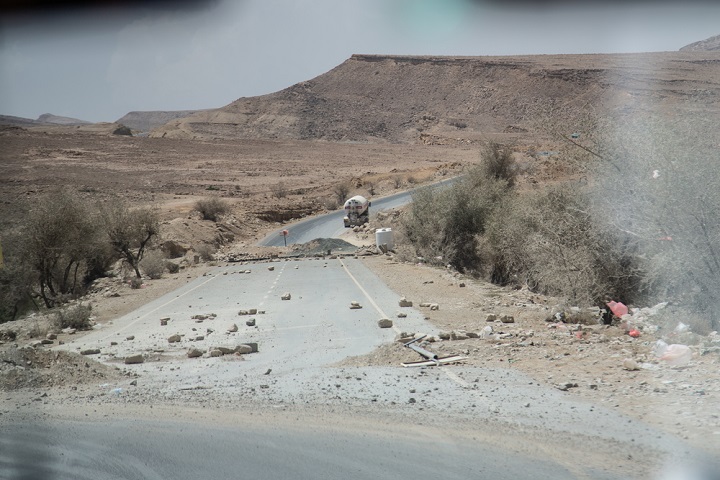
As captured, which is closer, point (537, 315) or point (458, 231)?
point (537, 315)

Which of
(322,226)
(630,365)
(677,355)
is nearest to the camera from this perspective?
(630,365)

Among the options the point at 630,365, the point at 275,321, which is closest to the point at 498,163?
the point at 275,321

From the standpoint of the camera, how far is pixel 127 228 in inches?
1494

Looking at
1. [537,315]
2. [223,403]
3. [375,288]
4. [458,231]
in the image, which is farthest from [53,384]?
[458,231]

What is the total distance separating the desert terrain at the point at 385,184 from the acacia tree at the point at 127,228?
1582 millimetres

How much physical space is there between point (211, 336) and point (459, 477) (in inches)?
435

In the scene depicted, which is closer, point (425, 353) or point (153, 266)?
point (425, 353)

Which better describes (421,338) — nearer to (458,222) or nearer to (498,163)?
(458,222)

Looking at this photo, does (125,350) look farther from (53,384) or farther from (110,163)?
(110,163)

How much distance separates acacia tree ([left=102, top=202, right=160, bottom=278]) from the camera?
37.4 m

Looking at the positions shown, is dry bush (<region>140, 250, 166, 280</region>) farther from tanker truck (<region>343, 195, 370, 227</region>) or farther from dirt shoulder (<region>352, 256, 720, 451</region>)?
dirt shoulder (<region>352, 256, 720, 451</region>)

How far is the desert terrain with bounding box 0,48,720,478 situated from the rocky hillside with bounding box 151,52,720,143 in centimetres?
47

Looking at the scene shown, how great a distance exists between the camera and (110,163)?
3959 inches

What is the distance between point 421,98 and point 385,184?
81.0 metres
